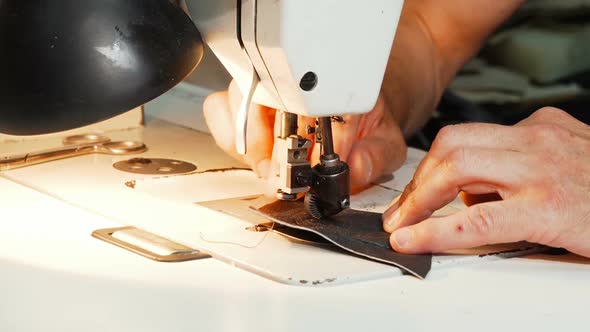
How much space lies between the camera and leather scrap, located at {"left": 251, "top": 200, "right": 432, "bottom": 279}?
3.91 feet

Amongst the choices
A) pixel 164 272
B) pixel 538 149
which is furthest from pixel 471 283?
pixel 164 272

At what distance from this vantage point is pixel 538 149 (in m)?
1.28

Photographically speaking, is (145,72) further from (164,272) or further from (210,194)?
(210,194)

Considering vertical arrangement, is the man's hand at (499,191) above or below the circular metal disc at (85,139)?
above

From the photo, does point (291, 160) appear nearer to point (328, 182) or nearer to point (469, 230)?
point (328, 182)

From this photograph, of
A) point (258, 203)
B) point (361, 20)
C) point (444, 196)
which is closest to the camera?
point (361, 20)

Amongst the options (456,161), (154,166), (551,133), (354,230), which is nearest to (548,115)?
(551,133)

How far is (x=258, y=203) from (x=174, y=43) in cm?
28

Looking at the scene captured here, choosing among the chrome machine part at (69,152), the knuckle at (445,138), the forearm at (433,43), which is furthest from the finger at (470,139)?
the forearm at (433,43)

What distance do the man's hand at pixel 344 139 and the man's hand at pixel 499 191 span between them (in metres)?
0.21

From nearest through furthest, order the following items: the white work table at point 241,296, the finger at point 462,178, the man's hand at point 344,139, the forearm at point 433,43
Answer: the white work table at point 241,296
the finger at point 462,178
the man's hand at point 344,139
the forearm at point 433,43

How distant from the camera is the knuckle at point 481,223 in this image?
1220mm

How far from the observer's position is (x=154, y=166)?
1.61 metres

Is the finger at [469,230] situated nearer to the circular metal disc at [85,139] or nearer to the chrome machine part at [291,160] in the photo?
the chrome machine part at [291,160]
